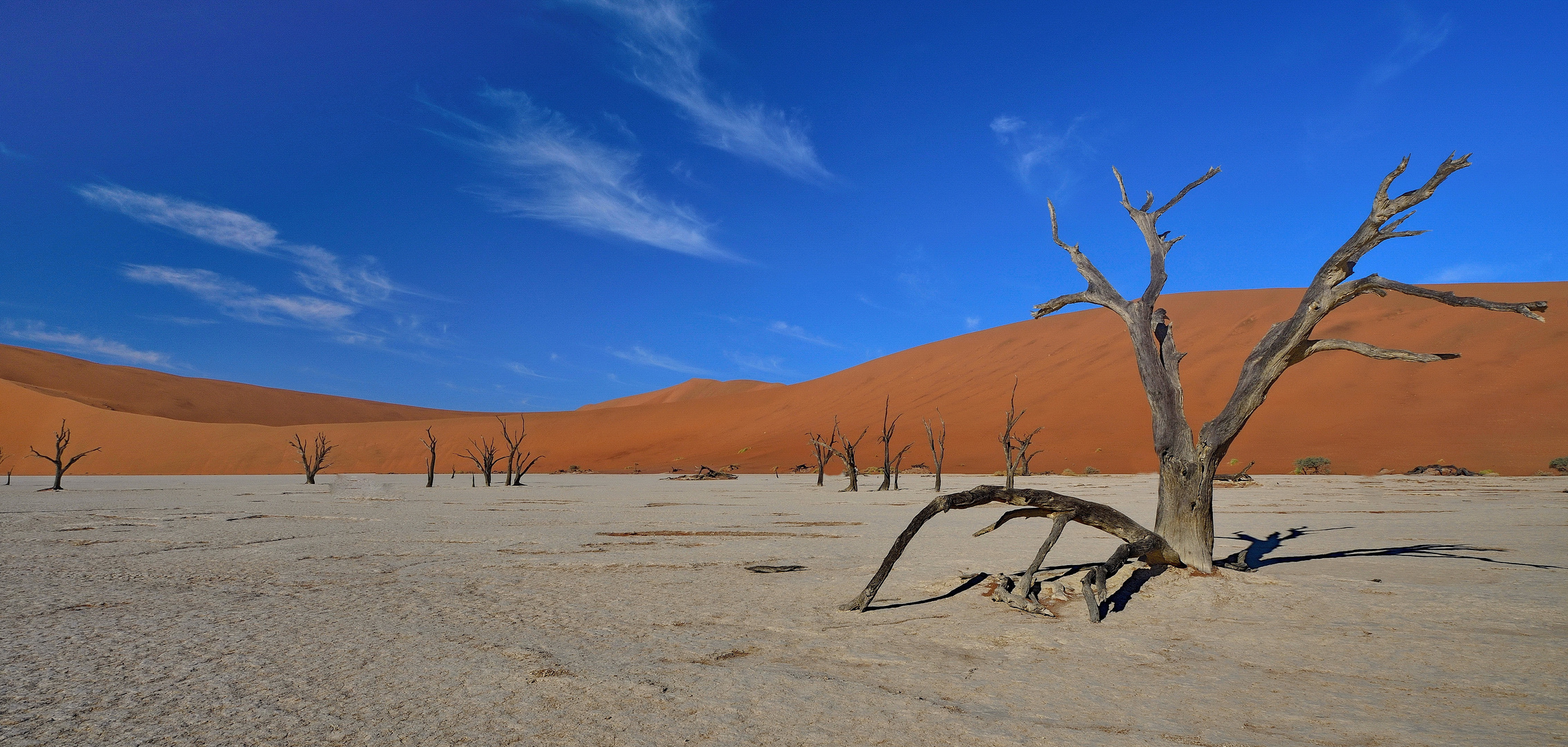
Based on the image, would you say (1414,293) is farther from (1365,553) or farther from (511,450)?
(511,450)

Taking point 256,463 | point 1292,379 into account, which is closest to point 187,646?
point 1292,379

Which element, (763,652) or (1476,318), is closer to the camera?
(763,652)

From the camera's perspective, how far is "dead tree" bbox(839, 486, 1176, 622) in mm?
4691

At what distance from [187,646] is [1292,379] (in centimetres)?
4216

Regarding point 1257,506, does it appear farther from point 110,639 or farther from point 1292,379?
point 1292,379

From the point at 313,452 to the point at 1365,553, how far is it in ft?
178

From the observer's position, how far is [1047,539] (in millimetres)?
5129

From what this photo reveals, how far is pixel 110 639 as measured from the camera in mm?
4059

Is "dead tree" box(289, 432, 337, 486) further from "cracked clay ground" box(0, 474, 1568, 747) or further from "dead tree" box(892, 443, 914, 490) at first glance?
"cracked clay ground" box(0, 474, 1568, 747)

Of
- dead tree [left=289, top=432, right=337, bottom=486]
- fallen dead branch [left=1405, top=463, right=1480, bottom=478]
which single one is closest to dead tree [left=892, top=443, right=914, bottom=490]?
fallen dead branch [left=1405, top=463, right=1480, bottom=478]

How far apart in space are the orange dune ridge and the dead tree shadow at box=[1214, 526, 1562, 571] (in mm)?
21164

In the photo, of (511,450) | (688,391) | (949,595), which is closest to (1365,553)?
(949,595)

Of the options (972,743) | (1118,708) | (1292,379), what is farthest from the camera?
(1292,379)

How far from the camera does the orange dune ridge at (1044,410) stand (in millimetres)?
28984
